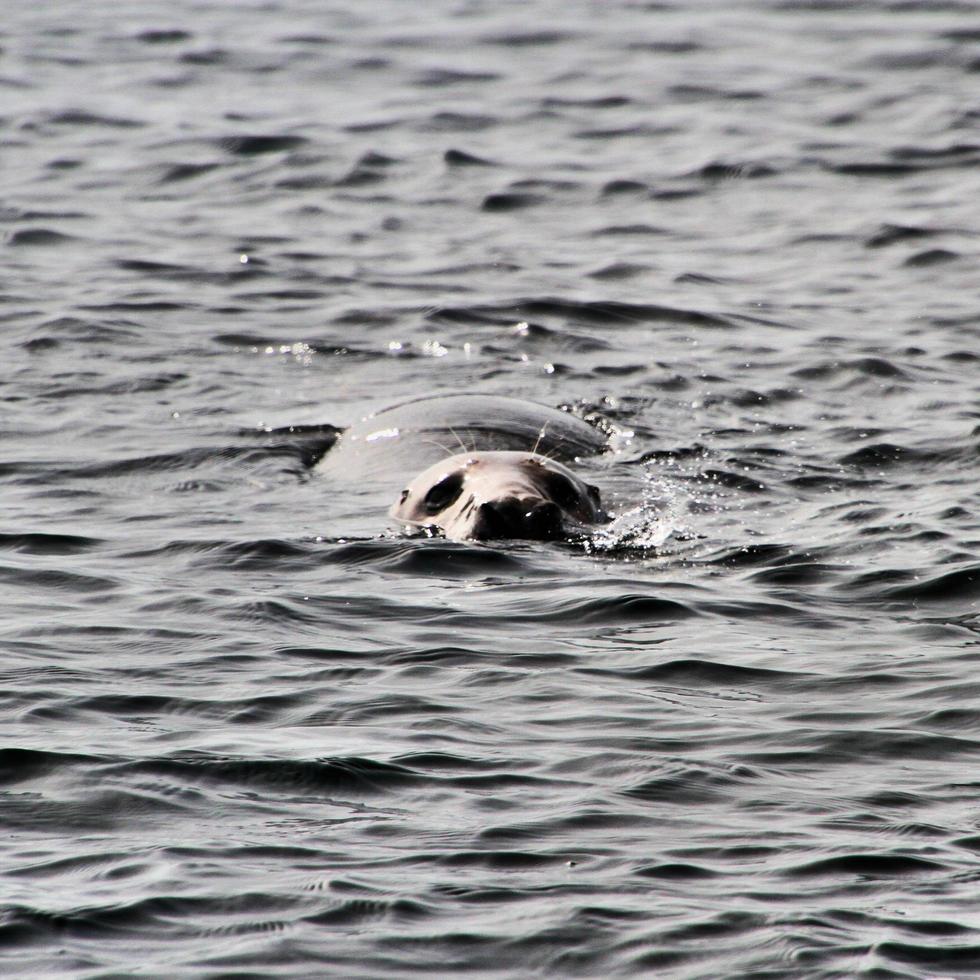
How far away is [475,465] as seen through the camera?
11.2 m

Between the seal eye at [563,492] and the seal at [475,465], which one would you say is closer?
the seal at [475,465]

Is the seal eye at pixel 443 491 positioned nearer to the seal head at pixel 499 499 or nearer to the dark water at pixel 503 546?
the seal head at pixel 499 499

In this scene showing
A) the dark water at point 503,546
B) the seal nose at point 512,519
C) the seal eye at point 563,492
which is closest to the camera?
the dark water at point 503,546

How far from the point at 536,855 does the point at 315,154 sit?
15735 millimetres

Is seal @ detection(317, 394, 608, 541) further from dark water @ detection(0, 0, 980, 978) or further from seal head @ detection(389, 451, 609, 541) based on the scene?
dark water @ detection(0, 0, 980, 978)

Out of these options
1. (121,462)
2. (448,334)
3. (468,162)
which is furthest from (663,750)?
(468,162)

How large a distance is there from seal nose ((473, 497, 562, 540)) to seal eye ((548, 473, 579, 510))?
332 mm

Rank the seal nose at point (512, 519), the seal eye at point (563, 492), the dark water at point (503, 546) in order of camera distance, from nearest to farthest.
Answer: the dark water at point (503, 546)
the seal nose at point (512, 519)
the seal eye at point (563, 492)

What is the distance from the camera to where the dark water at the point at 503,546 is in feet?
20.7

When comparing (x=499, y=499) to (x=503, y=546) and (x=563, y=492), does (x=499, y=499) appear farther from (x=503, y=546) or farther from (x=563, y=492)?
(x=563, y=492)

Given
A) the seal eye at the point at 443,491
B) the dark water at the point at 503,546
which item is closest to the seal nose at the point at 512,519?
the dark water at the point at 503,546

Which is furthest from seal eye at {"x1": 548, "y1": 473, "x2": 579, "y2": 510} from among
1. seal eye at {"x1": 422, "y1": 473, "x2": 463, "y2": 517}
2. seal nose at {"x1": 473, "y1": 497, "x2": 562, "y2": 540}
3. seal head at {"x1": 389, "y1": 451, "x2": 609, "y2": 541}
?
seal eye at {"x1": 422, "y1": 473, "x2": 463, "y2": 517}

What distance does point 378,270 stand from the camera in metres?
17.6

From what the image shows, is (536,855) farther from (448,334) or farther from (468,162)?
(468,162)
